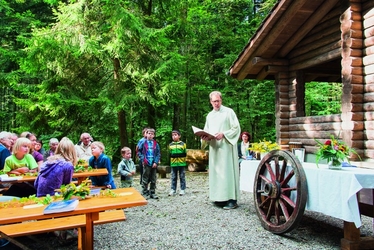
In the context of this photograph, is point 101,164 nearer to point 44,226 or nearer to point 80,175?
point 80,175

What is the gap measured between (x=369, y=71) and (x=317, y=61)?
1206mm

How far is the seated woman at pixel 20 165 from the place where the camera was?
16.0 feet

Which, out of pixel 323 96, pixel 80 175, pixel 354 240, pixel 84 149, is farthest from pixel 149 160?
pixel 323 96

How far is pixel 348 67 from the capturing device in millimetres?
5203

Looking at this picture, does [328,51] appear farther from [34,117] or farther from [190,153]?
[34,117]

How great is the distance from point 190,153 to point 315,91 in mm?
7034

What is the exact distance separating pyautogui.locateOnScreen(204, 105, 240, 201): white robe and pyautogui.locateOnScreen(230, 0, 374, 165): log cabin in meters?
1.58

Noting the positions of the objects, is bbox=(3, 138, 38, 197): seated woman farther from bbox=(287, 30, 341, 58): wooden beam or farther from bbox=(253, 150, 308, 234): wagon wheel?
bbox=(287, 30, 341, 58): wooden beam

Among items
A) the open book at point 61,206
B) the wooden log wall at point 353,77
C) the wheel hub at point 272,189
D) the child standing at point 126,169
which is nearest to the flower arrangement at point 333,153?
the wheel hub at point 272,189

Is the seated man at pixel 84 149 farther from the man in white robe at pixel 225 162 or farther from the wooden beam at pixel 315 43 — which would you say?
the wooden beam at pixel 315 43

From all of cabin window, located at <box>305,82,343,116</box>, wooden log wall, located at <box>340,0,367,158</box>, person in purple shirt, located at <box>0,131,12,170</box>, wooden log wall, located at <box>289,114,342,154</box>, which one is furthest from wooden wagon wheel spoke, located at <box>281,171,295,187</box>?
cabin window, located at <box>305,82,343,116</box>

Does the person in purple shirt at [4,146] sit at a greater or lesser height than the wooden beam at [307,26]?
lesser

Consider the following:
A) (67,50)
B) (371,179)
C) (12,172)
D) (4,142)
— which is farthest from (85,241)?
(67,50)

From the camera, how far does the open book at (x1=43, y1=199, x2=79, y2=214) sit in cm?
274
